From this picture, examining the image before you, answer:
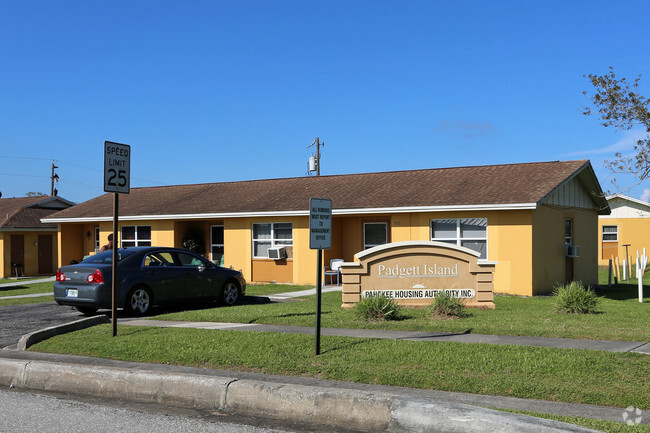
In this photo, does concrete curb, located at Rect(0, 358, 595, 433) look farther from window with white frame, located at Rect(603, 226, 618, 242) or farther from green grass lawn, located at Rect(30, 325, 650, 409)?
window with white frame, located at Rect(603, 226, 618, 242)

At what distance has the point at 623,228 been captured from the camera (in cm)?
3772

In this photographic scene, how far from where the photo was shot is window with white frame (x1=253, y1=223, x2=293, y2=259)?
23141mm

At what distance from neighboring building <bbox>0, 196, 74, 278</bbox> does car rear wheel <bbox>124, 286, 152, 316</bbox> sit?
67.1 ft

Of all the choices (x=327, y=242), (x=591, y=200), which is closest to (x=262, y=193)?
(x=591, y=200)

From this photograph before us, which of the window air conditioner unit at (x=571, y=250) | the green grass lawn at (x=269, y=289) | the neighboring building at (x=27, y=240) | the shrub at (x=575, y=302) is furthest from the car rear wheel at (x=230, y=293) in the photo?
the neighboring building at (x=27, y=240)

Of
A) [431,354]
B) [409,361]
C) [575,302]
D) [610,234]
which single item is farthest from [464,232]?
[610,234]

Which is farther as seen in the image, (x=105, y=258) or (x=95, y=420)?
(x=105, y=258)

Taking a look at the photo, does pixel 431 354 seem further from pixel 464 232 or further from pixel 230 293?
pixel 464 232

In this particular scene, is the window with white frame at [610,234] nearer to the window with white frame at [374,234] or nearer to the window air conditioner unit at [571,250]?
the window air conditioner unit at [571,250]

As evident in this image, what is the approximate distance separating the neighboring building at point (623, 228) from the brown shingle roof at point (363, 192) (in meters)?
17.8

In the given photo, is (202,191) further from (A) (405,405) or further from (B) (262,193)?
(A) (405,405)

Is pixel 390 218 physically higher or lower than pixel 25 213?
lower

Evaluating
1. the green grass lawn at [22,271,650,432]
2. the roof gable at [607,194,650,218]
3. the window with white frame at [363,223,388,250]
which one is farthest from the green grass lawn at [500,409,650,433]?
the roof gable at [607,194,650,218]

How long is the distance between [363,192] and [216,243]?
20.9 feet
